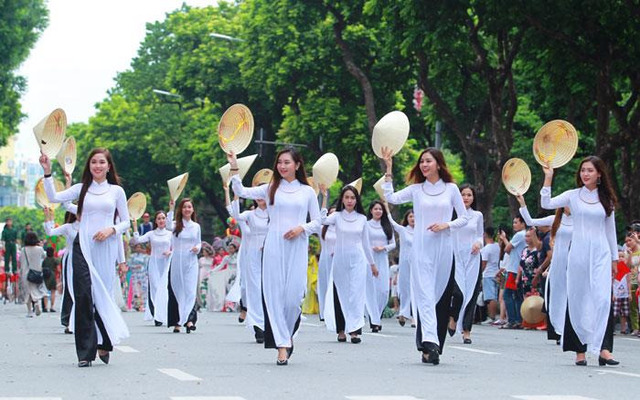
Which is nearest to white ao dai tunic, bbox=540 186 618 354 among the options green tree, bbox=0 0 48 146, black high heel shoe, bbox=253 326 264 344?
black high heel shoe, bbox=253 326 264 344

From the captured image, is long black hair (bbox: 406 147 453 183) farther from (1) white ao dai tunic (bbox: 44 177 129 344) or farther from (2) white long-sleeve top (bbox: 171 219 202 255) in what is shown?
(2) white long-sleeve top (bbox: 171 219 202 255)

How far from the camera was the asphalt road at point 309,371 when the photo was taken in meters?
10.7

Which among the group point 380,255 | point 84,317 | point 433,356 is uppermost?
point 380,255

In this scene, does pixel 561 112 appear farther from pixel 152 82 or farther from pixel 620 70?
pixel 152 82

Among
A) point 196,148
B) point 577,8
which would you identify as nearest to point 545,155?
point 577,8

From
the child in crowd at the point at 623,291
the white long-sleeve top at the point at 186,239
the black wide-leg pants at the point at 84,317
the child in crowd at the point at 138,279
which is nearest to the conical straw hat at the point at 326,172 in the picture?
the black wide-leg pants at the point at 84,317

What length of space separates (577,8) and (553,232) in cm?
1260

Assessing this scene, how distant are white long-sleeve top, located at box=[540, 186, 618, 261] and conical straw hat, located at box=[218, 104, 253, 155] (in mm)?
2841

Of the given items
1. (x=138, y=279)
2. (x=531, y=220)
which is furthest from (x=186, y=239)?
(x=138, y=279)

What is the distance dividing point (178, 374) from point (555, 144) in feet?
17.2

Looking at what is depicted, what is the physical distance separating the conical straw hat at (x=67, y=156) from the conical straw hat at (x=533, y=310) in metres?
8.82

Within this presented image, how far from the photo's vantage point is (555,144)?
51.3ft

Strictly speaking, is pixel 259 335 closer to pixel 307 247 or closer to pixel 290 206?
pixel 307 247

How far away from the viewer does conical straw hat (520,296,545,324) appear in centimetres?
2405
